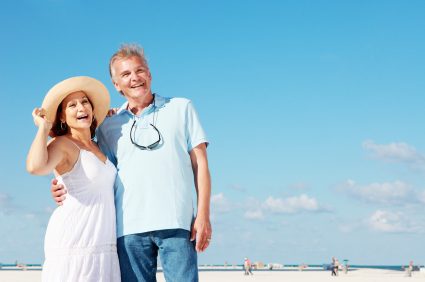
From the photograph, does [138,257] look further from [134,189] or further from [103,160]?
[103,160]

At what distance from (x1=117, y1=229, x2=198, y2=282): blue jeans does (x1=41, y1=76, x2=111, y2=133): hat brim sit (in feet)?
3.52

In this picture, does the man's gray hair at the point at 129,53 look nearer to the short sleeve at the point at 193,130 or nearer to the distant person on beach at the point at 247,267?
the short sleeve at the point at 193,130

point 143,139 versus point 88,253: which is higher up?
point 143,139

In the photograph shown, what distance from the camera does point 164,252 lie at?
4.40 metres

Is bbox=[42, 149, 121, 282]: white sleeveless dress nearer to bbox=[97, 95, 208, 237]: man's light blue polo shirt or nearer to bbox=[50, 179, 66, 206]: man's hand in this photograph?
bbox=[50, 179, 66, 206]: man's hand

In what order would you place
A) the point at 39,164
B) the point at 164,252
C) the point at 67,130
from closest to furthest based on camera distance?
the point at 39,164 → the point at 164,252 → the point at 67,130

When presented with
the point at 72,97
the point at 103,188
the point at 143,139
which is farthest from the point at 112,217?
the point at 72,97

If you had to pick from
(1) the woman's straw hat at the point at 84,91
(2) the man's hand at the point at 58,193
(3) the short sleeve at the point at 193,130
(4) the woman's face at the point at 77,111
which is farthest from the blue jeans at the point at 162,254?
(1) the woman's straw hat at the point at 84,91

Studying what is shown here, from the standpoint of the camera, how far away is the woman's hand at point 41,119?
14.0ft

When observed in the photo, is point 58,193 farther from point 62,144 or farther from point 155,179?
point 155,179

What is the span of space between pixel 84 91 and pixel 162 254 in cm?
144

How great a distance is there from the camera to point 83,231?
14.2ft

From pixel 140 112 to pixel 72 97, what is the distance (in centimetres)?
55

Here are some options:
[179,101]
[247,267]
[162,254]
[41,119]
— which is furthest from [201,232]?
[247,267]
